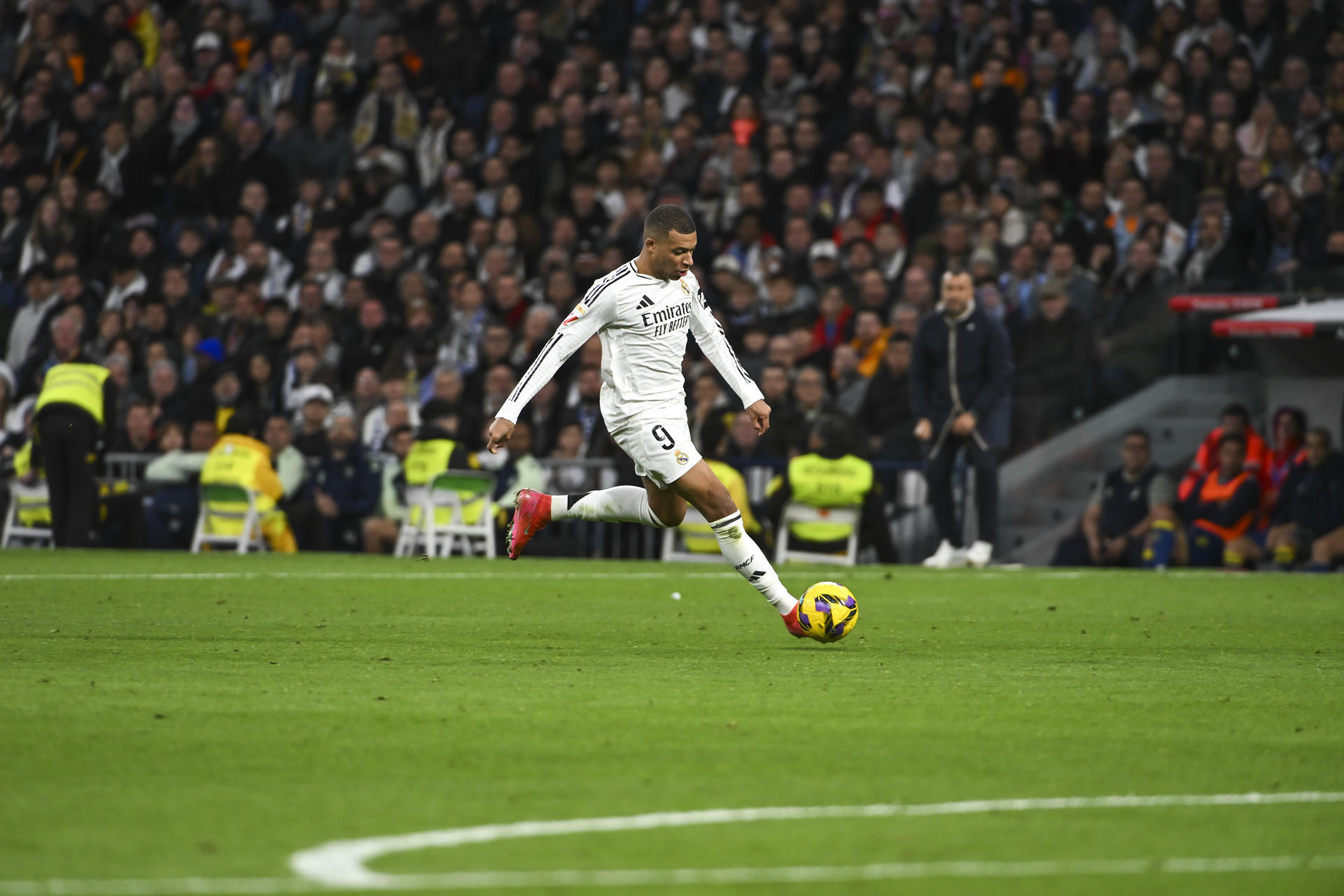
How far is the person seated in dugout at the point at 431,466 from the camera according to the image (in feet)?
60.7

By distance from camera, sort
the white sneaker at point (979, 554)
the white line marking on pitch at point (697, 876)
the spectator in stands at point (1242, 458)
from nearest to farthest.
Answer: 1. the white line marking on pitch at point (697, 876)
2. the white sneaker at point (979, 554)
3. the spectator in stands at point (1242, 458)

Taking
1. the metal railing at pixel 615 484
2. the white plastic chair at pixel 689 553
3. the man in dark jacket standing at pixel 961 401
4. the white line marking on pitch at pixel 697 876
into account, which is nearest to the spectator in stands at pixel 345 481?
the metal railing at pixel 615 484

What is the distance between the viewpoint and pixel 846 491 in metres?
17.5

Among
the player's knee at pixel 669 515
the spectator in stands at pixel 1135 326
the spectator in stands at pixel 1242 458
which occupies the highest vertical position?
the spectator in stands at pixel 1135 326

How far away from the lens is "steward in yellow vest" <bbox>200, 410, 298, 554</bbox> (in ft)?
61.9

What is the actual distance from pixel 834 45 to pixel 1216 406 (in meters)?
6.49

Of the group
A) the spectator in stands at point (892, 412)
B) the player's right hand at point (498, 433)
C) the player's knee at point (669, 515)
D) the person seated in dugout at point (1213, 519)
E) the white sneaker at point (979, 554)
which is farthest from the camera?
the spectator in stands at point (892, 412)

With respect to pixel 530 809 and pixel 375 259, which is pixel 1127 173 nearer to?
pixel 375 259

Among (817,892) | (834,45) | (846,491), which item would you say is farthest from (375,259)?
(817,892)

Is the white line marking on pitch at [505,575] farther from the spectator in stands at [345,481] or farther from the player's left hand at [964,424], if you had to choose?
the spectator in stands at [345,481]

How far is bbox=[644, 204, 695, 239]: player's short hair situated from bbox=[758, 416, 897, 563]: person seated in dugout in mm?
7922

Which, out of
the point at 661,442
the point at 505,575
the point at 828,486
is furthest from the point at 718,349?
the point at 828,486

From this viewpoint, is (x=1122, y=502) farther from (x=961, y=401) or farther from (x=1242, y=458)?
(x=961, y=401)

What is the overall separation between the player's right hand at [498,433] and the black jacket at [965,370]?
26.2 feet
